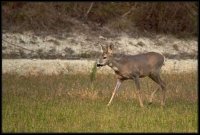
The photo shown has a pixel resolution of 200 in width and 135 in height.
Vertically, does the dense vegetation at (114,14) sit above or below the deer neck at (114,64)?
above

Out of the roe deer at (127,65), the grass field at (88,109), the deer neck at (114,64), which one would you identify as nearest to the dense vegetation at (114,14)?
the grass field at (88,109)

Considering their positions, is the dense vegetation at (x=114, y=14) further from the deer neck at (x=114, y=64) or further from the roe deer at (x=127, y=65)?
the deer neck at (x=114, y=64)

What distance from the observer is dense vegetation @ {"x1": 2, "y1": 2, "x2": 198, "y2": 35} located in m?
29.0

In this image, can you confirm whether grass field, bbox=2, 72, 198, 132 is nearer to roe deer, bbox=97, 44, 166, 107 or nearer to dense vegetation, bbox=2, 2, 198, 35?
roe deer, bbox=97, 44, 166, 107

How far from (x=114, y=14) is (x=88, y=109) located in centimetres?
1860

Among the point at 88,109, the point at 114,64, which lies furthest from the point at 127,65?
the point at 88,109

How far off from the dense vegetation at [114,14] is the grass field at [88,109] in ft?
35.9

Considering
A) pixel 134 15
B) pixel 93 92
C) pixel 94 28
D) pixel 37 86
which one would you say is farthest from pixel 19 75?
pixel 134 15

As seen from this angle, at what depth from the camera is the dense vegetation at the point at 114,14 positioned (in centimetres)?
2903

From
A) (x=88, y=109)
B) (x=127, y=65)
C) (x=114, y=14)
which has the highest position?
(x=114, y=14)

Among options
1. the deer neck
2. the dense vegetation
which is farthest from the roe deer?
the dense vegetation

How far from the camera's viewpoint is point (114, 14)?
3102cm

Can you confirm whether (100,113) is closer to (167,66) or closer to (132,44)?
(167,66)

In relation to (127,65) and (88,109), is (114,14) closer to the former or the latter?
(127,65)
